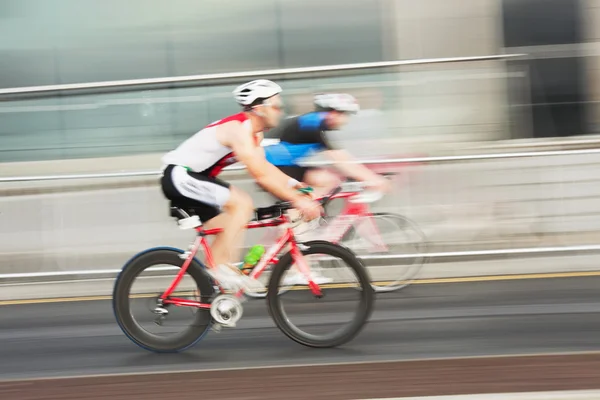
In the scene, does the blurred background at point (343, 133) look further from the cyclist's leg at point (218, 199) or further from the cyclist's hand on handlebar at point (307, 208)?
the cyclist's hand on handlebar at point (307, 208)

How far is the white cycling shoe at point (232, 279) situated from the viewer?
591 centimetres

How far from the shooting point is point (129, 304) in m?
6.00

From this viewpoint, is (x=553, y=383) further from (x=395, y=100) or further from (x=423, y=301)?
(x=395, y=100)

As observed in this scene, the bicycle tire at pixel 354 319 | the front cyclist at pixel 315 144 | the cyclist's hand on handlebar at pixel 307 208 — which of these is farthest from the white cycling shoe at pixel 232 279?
the front cyclist at pixel 315 144

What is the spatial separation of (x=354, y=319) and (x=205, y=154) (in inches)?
53.9

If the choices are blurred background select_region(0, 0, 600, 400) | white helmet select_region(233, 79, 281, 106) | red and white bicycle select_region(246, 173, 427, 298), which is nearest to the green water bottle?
blurred background select_region(0, 0, 600, 400)

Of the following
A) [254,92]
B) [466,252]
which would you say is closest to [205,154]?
[254,92]

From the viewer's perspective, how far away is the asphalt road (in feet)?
19.1

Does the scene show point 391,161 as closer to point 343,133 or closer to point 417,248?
point 343,133

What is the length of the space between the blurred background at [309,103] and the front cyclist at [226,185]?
346 centimetres

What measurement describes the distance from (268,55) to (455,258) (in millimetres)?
3217

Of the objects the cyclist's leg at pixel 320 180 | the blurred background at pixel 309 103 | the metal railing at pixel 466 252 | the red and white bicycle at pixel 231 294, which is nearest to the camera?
the red and white bicycle at pixel 231 294

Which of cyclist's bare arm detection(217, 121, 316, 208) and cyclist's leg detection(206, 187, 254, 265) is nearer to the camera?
cyclist's bare arm detection(217, 121, 316, 208)

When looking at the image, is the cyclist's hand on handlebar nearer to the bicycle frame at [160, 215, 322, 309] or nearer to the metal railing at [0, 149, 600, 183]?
the bicycle frame at [160, 215, 322, 309]
